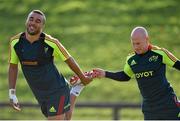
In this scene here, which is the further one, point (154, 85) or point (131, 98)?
point (131, 98)

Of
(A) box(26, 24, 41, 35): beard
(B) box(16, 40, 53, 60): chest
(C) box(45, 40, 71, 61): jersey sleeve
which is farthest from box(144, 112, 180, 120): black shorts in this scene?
(A) box(26, 24, 41, 35): beard

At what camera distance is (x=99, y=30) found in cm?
2841

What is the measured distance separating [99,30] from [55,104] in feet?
57.9

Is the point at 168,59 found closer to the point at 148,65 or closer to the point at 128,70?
the point at 148,65

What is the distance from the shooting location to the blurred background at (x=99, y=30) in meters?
24.8

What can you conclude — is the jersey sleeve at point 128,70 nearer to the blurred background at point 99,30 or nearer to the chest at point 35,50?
the chest at point 35,50

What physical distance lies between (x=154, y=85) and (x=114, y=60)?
15794mm

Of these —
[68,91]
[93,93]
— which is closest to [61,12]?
[93,93]

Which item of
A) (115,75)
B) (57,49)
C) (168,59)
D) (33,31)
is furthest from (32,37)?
(168,59)

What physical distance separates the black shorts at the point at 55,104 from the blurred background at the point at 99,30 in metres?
12.6

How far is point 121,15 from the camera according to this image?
29.1 meters

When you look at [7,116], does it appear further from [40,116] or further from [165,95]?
[165,95]

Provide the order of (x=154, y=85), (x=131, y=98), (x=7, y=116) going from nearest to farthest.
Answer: (x=154, y=85)
(x=7, y=116)
(x=131, y=98)

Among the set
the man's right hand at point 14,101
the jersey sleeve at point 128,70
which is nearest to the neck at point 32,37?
the man's right hand at point 14,101
